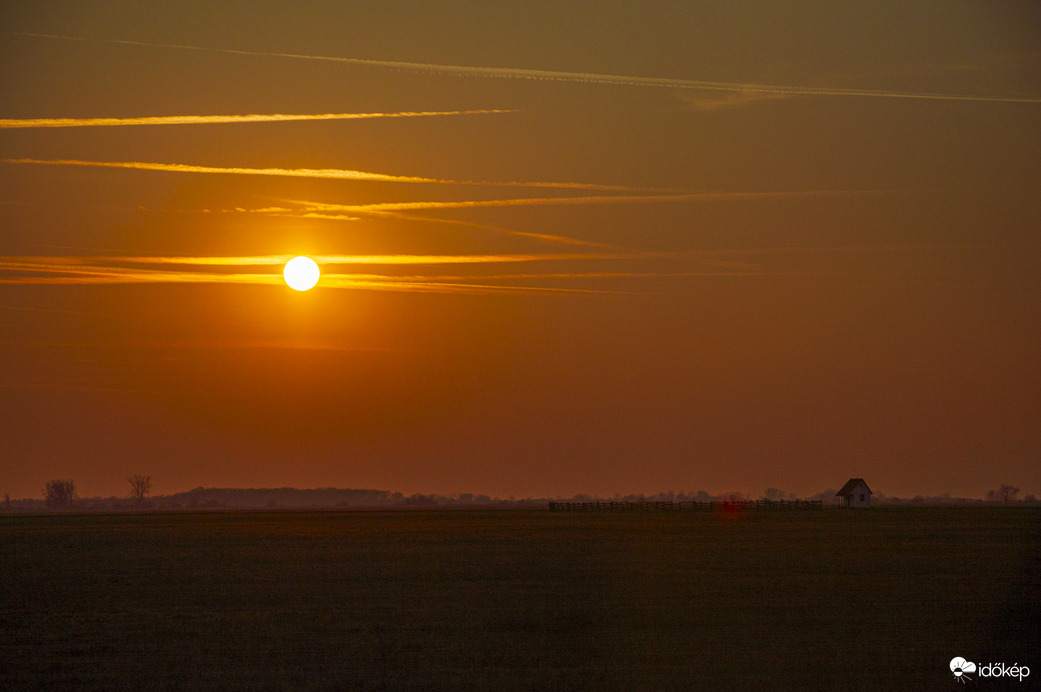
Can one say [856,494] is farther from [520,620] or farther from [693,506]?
[520,620]

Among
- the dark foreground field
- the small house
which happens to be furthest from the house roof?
the dark foreground field

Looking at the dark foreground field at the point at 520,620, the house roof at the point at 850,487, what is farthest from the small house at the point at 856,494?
the dark foreground field at the point at 520,620

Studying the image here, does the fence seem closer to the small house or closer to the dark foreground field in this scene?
the small house

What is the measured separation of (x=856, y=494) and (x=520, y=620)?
130 m

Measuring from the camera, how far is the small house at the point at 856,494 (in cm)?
14700

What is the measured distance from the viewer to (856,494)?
148m

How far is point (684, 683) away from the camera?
61.4ft

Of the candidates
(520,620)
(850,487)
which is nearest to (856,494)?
(850,487)

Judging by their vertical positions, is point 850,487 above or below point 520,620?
above

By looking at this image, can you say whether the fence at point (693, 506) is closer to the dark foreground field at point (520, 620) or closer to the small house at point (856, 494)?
the small house at point (856, 494)

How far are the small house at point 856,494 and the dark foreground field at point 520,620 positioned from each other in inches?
4084

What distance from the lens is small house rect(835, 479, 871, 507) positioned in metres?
147

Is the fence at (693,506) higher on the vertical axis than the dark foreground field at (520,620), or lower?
higher

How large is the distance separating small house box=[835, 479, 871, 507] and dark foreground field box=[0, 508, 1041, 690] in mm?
103745
